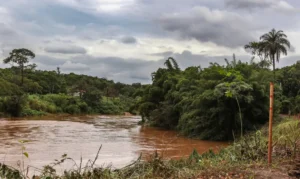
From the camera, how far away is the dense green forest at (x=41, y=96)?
44219 mm

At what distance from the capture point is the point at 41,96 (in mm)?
55094

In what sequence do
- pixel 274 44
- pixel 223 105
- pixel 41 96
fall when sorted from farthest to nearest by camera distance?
pixel 41 96 → pixel 274 44 → pixel 223 105

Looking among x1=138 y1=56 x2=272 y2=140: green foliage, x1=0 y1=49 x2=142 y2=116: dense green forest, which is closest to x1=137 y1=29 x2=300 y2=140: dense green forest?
x1=138 y1=56 x2=272 y2=140: green foliage

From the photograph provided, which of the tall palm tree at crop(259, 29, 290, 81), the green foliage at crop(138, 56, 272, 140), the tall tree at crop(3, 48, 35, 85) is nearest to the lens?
the green foliage at crop(138, 56, 272, 140)

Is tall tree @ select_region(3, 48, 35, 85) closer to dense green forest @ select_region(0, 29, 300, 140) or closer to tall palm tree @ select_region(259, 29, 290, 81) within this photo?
dense green forest @ select_region(0, 29, 300, 140)

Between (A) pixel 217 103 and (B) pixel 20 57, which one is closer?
(A) pixel 217 103

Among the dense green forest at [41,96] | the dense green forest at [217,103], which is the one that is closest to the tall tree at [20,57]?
the dense green forest at [41,96]

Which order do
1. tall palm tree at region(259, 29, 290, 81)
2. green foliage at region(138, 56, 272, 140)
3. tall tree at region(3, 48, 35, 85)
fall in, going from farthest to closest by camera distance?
tall tree at region(3, 48, 35, 85) → tall palm tree at region(259, 29, 290, 81) → green foliage at region(138, 56, 272, 140)

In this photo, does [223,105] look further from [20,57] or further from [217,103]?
[20,57]

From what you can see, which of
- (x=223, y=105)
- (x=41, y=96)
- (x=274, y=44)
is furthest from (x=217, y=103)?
(x=41, y=96)

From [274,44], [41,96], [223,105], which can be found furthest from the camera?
[41,96]

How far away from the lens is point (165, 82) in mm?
28812

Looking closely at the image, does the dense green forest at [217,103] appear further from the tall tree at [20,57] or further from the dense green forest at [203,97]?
the tall tree at [20,57]

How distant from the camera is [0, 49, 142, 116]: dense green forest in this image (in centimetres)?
4422
